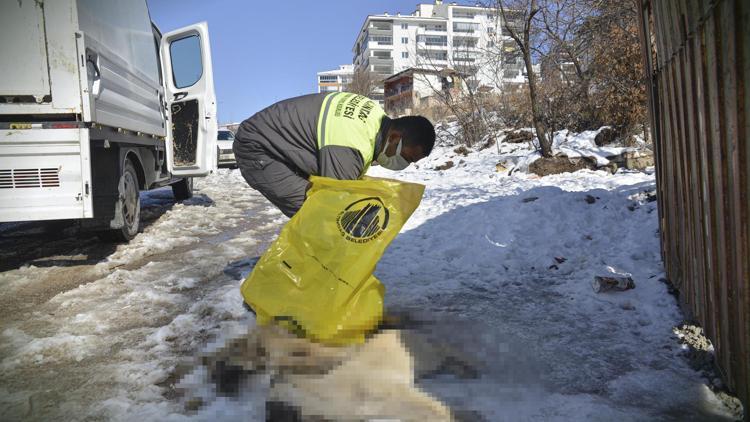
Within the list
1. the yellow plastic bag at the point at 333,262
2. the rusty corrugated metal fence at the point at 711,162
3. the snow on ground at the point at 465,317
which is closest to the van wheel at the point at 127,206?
the snow on ground at the point at 465,317

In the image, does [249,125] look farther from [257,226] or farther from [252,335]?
[257,226]

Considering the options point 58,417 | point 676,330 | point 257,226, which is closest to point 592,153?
point 257,226

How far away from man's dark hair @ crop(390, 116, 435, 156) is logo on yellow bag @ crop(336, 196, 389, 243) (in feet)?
1.55

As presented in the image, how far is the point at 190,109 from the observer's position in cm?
804

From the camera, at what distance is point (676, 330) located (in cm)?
297

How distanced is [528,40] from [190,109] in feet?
22.7

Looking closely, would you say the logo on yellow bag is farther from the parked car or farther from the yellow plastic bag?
the parked car

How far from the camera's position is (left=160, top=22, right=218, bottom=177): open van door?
7848 millimetres

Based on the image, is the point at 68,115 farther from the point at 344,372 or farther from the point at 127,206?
the point at 344,372

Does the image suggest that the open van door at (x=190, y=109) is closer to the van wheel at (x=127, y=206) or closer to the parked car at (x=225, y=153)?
the van wheel at (x=127, y=206)

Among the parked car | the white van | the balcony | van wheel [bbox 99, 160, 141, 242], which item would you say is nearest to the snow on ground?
van wheel [bbox 99, 160, 141, 242]

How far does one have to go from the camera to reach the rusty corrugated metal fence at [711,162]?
5.73 feet

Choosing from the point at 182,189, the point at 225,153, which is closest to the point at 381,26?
the point at 225,153

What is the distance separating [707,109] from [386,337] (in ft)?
6.12
